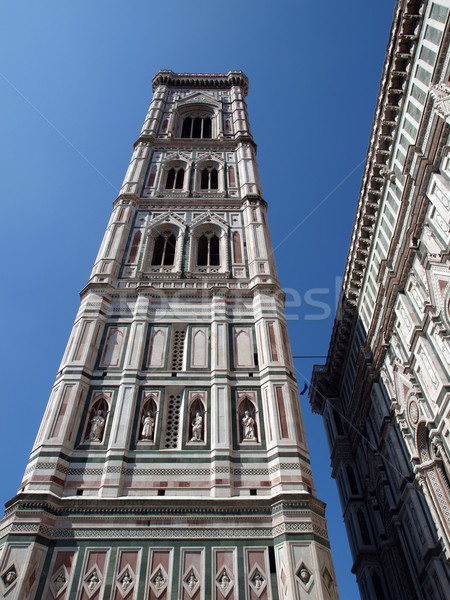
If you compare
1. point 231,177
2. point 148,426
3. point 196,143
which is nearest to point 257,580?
point 148,426

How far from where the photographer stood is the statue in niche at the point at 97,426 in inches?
404

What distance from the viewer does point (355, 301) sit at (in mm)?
18000

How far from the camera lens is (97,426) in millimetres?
10492

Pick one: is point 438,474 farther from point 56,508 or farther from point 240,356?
point 56,508

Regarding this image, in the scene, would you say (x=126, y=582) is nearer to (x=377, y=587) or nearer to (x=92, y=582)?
(x=92, y=582)

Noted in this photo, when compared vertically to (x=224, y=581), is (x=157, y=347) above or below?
above

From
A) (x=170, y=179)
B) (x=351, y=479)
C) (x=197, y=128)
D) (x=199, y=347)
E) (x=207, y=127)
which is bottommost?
(x=199, y=347)

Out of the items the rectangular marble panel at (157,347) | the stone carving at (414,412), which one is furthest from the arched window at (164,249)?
the stone carving at (414,412)

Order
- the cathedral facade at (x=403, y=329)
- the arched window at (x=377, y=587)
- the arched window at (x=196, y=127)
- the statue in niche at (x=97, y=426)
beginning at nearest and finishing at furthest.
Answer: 1. the statue in niche at (x=97, y=426)
2. the cathedral facade at (x=403, y=329)
3. the arched window at (x=377, y=587)
4. the arched window at (x=196, y=127)

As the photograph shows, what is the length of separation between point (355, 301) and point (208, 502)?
11.0 m

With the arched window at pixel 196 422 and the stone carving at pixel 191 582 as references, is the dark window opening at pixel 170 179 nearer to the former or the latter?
the arched window at pixel 196 422

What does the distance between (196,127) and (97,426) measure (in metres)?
20.2

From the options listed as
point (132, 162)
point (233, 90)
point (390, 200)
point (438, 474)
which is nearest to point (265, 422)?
point (438, 474)

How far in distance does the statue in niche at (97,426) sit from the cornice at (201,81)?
Answer: 25.3 meters
